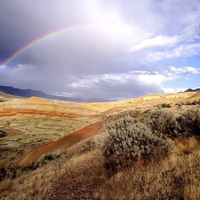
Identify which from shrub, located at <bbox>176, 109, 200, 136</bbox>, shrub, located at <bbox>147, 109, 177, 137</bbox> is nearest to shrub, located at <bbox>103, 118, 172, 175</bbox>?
shrub, located at <bbox>147, 109, 177, 137</bbox>

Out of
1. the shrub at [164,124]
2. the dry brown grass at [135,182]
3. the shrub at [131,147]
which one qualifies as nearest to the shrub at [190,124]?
the shrub at [164,124]

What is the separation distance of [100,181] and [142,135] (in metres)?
2.23

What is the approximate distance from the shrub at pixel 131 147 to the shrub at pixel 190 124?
68.1 inches

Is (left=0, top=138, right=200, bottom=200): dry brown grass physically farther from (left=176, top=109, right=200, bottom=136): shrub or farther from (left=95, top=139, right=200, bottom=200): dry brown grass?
(left=176, top=109, right=200, bottom=136): shrub

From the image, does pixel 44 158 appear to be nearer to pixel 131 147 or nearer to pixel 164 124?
pixel 164 124

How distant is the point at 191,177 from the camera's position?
4359 millimetres

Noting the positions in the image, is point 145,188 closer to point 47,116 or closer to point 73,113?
point 47,116

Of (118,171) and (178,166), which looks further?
(118,171)

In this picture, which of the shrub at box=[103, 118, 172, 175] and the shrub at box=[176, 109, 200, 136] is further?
the shrub at box=[176, 109, 200, 136]

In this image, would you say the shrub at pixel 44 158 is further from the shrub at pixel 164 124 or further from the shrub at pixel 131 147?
the shrub at pixel 164 124

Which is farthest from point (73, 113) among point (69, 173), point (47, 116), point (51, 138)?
point (69, 173)

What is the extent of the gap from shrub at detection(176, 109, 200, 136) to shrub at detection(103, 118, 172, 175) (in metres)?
1.73

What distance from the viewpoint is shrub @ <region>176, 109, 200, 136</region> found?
Result: 797 cm

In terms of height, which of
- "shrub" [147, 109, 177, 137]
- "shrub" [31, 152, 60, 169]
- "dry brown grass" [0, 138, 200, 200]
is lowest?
"shrub" [31, 152, 60, 169]
